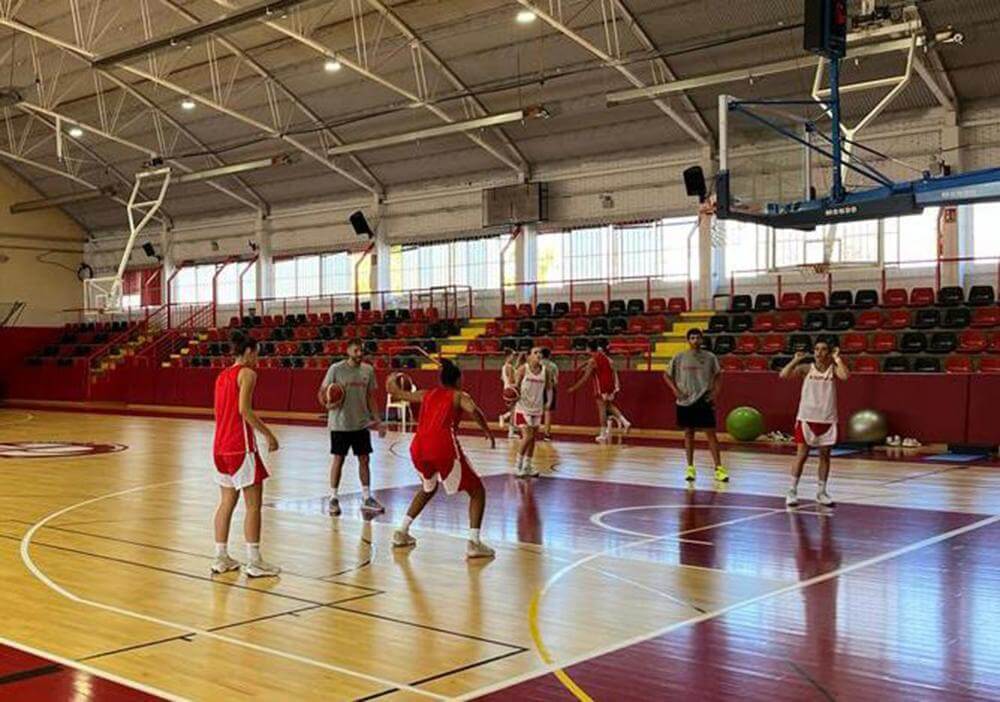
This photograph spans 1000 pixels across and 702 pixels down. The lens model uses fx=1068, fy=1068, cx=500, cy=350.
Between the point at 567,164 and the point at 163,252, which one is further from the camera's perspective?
the point at 163,252

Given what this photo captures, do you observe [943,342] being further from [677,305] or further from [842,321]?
[677,305]

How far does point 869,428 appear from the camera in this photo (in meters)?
18.3

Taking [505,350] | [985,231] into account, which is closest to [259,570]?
[505,350]

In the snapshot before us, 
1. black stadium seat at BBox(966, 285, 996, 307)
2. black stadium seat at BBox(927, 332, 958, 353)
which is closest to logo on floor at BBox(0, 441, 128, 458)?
black stadium seat at BBox(927, 332, 958, 353)

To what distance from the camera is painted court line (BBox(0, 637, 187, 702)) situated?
514 cm

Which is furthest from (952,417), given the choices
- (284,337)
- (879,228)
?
(284,337)

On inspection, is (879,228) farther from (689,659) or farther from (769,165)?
(689,659)

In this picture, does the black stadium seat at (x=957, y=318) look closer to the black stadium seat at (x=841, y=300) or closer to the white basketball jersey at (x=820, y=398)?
the black stadium seat at (x=841, y=300)

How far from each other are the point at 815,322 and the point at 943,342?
313 cm

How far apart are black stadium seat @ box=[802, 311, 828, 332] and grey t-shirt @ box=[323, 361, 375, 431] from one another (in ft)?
45.5

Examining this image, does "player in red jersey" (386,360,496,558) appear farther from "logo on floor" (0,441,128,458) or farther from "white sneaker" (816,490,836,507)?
"logo on floor" (0,441,128,458)

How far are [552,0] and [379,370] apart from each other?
10113mm

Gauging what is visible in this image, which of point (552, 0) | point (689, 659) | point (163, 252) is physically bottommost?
point (689, 659)

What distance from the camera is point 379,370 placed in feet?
90.2
